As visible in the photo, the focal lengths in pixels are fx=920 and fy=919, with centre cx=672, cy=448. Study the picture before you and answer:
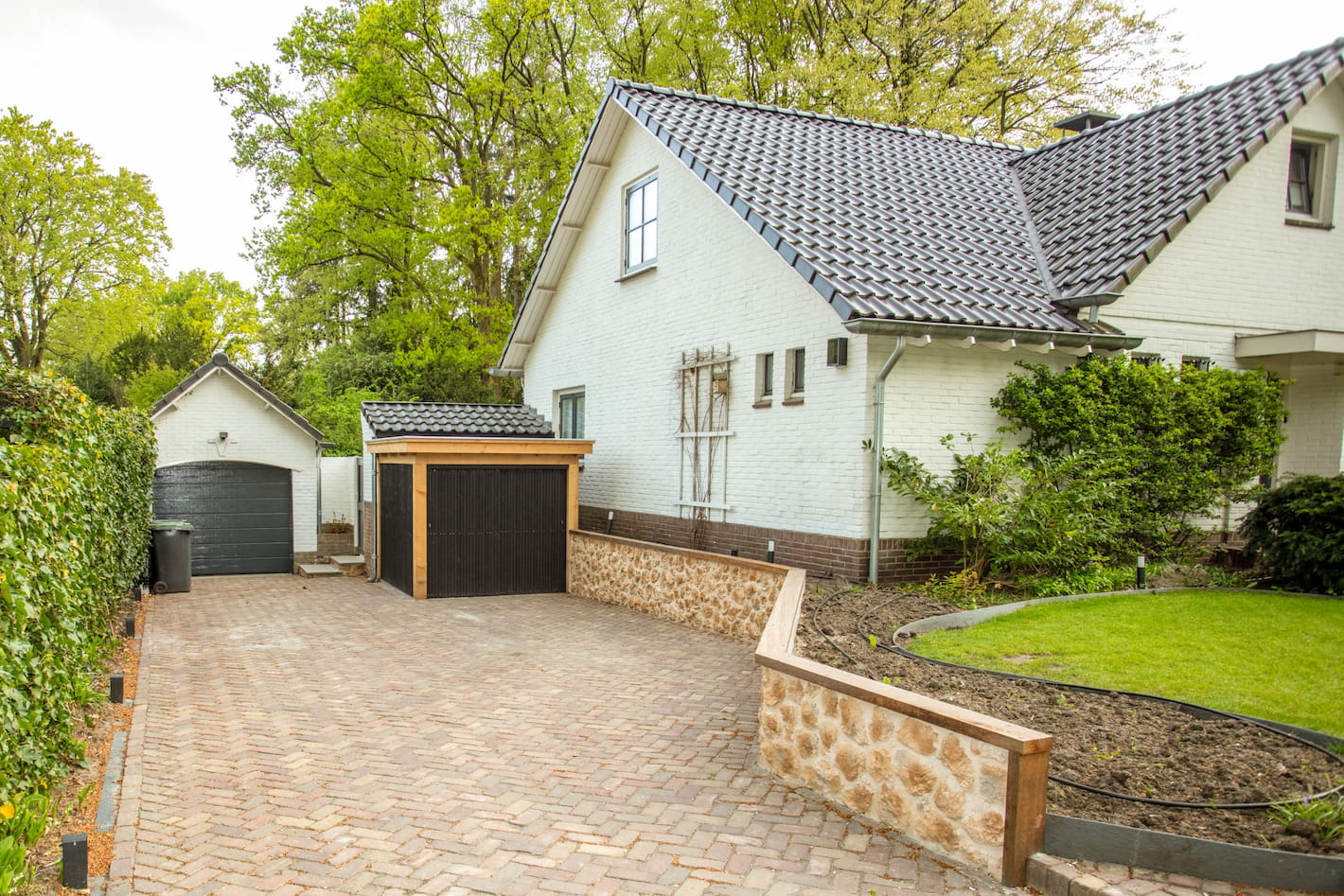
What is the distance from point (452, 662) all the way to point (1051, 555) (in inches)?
240

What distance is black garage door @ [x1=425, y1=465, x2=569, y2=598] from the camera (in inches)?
534

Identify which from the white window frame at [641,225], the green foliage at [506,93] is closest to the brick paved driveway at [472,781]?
the white window frame at [641,225]

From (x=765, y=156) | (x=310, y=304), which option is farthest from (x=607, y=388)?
(x=310, y=304)

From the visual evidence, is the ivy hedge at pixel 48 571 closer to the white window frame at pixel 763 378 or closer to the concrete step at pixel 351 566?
the white window frame at pixel 763 378

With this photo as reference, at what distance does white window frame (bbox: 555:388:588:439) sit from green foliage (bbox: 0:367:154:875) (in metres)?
8.66

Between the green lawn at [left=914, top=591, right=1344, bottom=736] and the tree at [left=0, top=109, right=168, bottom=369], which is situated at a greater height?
the tree at [left=0, top=109, right=168, bottom=369]

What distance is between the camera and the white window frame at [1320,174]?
1214cm

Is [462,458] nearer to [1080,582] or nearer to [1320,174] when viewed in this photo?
[1080,582]

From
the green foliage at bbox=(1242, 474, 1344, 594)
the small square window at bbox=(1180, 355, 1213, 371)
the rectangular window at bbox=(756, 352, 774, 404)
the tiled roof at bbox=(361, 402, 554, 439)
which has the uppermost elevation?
the small square window at bbox=(1180, 355, 1213, 371)

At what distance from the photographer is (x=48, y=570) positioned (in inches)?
203

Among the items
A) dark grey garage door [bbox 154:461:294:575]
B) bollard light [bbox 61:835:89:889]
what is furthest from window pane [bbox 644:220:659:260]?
bollard light [bbox 61:835:89:889]

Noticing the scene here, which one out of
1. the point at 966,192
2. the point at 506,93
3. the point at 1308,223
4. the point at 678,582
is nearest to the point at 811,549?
the point at 678,582

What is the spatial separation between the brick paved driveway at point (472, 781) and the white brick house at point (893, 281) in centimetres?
292

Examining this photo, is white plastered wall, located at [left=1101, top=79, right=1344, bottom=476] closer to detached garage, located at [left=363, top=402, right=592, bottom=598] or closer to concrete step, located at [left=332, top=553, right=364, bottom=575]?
detached garage, located at [left=363, top=402, right=592, bottom=598]
